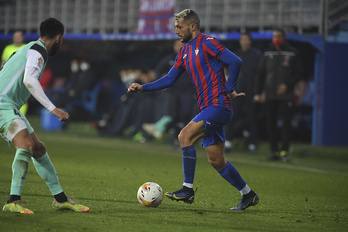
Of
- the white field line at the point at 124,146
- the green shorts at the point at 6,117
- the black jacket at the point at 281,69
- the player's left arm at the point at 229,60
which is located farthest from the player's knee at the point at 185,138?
the black jacket at the point at 281,69

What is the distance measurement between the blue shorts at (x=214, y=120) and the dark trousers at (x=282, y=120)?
6.40 meters

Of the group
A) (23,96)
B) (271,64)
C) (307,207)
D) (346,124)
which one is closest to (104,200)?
(23,96)

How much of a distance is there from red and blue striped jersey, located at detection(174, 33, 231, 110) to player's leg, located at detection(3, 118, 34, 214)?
6.41 ft

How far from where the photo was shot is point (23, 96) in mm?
6375

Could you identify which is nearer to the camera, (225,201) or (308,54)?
(225,201)

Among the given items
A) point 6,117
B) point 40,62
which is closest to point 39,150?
point 6,117

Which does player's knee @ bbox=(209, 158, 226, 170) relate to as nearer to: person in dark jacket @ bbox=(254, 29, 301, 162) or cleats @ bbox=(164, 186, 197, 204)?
cleats @ bbox=(164, 186, 197, 204)

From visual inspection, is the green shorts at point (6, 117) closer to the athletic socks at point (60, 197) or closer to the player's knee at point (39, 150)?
the player's knee at point (39, 150)

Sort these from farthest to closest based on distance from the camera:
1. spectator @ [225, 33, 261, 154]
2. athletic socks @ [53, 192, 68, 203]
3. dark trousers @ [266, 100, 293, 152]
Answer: spectator @ [225, 33, 261, 154], dark trousers @ [266, 100, 293, 152], athletic socks @ [53, 192, 68, 203]

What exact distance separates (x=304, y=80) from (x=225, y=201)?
9689 millimetres

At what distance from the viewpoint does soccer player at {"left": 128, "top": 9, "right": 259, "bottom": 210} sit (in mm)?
6922

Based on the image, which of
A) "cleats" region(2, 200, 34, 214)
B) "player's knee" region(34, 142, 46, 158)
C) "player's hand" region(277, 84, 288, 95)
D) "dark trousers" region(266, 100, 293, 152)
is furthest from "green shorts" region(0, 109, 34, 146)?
"dark trousers" region(266, 100, 293, 152)

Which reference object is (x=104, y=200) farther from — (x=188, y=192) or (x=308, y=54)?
(x=308, y=54)

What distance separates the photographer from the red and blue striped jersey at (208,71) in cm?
699
